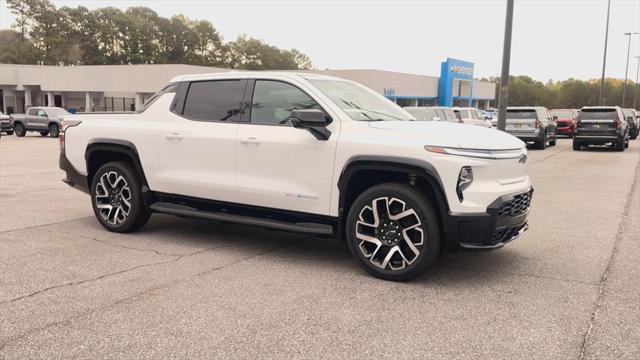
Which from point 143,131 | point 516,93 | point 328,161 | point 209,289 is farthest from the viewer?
point 516,93

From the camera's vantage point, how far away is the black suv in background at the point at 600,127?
74.3ft

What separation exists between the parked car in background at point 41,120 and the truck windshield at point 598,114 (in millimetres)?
24685

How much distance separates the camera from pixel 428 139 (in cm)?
489

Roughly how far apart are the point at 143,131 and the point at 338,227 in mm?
2678

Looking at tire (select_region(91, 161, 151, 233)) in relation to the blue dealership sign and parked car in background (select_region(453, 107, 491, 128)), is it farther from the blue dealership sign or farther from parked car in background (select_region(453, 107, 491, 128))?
the blue dealership sign

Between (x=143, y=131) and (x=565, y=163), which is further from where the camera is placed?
(x=565, y=163)

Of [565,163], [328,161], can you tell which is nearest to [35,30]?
[565,163]

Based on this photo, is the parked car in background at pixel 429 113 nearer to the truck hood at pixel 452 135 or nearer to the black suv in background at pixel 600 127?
the black suv in background at pixel 600 127

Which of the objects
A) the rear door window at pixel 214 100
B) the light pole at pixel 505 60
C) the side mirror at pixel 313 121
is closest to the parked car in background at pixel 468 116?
the light pole at pixel 505 60

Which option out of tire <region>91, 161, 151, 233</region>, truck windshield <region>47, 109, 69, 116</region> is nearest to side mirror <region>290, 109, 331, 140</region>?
tire <region>91, 161, 151, 233</region>

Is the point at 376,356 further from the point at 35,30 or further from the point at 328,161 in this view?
the point at 35,30

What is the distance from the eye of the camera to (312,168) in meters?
5.39

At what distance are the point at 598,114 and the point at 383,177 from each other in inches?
810

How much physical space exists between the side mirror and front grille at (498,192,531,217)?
5.42 ft
